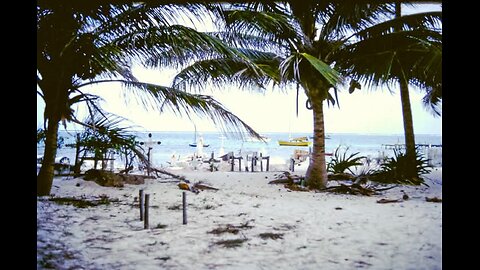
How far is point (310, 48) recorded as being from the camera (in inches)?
182

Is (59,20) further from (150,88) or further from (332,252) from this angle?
(332,252)

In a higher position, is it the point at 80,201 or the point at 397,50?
the point at 397,50

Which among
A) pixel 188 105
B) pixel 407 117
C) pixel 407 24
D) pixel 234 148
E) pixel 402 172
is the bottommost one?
pixel 234 148

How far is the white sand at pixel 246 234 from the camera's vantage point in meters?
2.08

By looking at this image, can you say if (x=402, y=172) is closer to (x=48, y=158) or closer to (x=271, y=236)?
(x=271, y=236)

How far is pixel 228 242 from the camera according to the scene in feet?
8.09

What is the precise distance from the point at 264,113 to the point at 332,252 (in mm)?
3284

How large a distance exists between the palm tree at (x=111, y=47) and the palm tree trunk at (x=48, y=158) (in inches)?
7.0

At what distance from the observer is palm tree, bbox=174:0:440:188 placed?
3916 mm

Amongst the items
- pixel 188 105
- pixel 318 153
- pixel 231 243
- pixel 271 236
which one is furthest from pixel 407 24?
pixel 231 243

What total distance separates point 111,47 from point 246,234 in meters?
1.88

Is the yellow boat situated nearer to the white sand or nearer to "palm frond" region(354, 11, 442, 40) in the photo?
"palm frond" region(354, 11, 442, 40)

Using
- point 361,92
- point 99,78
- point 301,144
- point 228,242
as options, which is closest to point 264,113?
point 361,92
